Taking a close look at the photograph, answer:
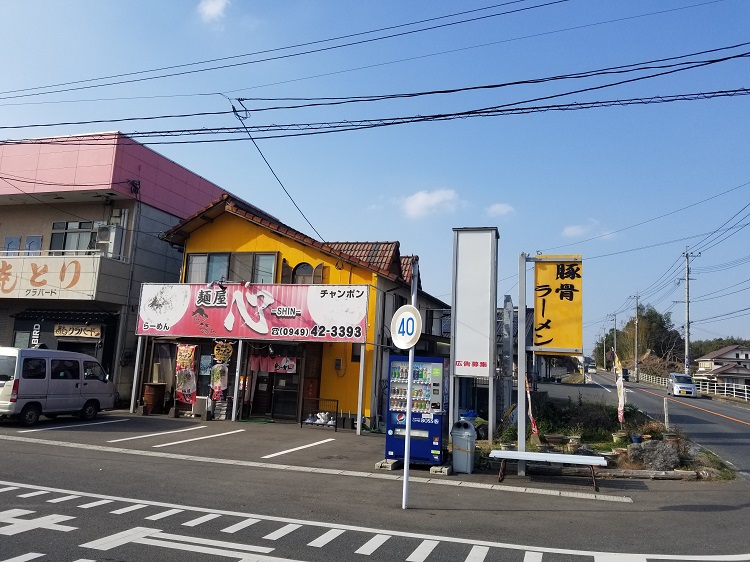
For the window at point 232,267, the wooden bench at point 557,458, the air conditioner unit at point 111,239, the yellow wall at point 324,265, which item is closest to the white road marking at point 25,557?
the wooden bench at point 557,458

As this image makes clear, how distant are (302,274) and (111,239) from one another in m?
8.56

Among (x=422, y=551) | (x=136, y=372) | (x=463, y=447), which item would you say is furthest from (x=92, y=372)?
(x=422, y=551)

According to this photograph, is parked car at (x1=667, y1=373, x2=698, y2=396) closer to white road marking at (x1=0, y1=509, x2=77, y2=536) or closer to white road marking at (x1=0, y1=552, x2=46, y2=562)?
white road marking at (x1=0, y1=509, x2=77, y2=536)

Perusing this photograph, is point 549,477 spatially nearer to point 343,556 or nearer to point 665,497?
point 665,497

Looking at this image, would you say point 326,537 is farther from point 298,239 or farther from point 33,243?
point 33,243

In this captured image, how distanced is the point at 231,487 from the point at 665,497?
25.3 feet

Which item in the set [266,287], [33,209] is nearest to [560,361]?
[266,287]

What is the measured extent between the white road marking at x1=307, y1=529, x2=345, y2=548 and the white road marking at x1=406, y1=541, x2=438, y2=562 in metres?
1.04

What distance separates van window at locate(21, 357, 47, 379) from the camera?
15.4 meters

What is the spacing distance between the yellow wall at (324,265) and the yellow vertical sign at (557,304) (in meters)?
7.25

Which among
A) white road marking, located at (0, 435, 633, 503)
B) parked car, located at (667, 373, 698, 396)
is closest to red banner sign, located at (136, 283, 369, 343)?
white road marking, located at (0, 435, 633, 503)

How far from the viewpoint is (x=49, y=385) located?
16.1m

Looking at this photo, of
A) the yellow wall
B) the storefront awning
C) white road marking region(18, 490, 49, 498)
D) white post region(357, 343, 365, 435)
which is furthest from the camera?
the storefront awning

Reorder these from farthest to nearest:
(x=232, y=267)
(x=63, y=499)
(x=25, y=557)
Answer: (x=232, y=267) < (x=63, y=499) < (x=25, y=557)
